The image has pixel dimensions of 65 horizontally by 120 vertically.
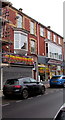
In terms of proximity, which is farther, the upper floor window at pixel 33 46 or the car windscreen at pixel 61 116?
the upper floor window at pixel 33 46

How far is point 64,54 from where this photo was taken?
131ft

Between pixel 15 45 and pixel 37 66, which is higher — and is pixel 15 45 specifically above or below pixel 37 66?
above

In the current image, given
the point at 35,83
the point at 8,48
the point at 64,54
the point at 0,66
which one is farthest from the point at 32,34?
the point at 64,54

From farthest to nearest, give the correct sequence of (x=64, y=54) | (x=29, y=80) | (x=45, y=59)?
(x=64, y=54)
(x=45, y=59)
(x=29, y=80)

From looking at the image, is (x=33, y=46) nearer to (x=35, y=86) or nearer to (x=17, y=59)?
(x=17, y=59)

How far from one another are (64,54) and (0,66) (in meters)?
23.4

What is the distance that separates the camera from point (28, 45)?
2497 cm

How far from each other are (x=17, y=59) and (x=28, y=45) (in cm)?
419

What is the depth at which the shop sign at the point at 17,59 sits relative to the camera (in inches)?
775

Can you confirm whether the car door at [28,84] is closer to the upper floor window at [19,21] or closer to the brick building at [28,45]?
the brick building at [28,45]

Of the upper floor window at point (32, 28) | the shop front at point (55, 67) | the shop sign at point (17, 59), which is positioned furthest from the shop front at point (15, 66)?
the shop front at point (55, 67)

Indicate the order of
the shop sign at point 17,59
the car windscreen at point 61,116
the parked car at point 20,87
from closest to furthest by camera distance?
the car windscreen at point 61,116
the parked car at point 20,87
the shop sign at point 17,59

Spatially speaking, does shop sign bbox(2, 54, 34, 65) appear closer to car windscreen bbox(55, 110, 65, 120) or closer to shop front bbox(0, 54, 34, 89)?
shop front bbox(0, 54, 34, 89)

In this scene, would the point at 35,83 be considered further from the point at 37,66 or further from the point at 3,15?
the point at 37,66
